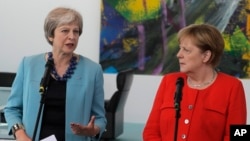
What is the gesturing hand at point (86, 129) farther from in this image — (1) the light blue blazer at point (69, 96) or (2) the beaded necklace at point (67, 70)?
(2) the beaded necklace at point (67, 70)

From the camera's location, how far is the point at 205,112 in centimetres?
238

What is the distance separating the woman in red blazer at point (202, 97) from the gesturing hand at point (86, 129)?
327mm

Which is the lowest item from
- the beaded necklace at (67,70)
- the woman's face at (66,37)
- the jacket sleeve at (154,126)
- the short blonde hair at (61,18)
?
the jacket sleeve at (154,126)

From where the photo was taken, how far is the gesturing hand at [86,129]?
226cm

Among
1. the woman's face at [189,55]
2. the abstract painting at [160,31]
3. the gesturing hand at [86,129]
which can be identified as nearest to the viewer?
the gesturing hand at [86,129]

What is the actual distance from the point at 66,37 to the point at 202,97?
726 millimetres

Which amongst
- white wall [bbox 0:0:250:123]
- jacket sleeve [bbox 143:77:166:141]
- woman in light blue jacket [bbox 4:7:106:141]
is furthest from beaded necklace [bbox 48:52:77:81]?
white wall [bbox 0:0:250:123]

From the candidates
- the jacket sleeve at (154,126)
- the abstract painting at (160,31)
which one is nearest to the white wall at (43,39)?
the abstract painting at (160,31)

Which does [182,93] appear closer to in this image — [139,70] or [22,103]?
[22,103]

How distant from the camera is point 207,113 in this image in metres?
2.38

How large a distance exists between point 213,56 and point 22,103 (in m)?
0.99

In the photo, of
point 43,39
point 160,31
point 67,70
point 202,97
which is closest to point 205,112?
point 202,97

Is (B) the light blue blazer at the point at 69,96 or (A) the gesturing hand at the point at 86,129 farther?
(B) the light blue blazer at the point at 69,96

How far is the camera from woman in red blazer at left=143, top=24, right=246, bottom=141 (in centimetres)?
235
